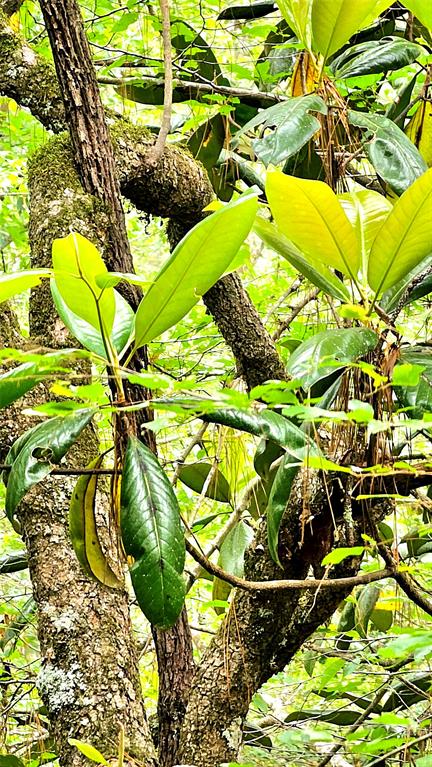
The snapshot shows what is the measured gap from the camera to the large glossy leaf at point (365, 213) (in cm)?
82

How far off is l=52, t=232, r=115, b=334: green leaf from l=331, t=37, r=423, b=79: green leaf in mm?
649

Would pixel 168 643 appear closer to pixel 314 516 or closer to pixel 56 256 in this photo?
pixel 314 516

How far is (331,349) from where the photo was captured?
75cm

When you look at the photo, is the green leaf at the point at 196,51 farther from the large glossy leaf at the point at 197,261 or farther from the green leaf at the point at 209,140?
the large glossy leaf at the point at 197,261

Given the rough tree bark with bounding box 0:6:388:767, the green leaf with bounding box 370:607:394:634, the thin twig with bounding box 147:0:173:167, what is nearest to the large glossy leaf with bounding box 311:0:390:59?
the thin twig with bounding box 147:0:173:167

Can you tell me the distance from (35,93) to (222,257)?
830 mm

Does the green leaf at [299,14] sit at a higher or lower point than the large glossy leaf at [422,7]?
higher

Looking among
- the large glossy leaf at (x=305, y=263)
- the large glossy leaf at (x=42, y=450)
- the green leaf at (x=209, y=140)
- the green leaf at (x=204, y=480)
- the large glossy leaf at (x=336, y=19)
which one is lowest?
the green leaf at (x=204, y=480)

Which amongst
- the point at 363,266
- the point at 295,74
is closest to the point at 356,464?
the point at 363,266

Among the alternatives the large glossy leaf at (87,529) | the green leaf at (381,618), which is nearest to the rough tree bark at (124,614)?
the large glossy leaf at (87,529)

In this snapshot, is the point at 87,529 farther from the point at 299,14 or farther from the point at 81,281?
the point at 299,14

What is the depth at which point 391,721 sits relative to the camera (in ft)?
2.96

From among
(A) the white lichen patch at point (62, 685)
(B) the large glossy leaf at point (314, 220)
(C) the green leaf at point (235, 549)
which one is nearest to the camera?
(B) the large glossy leaf at point (314, 220)

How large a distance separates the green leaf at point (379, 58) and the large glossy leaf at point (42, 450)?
2.46ft
